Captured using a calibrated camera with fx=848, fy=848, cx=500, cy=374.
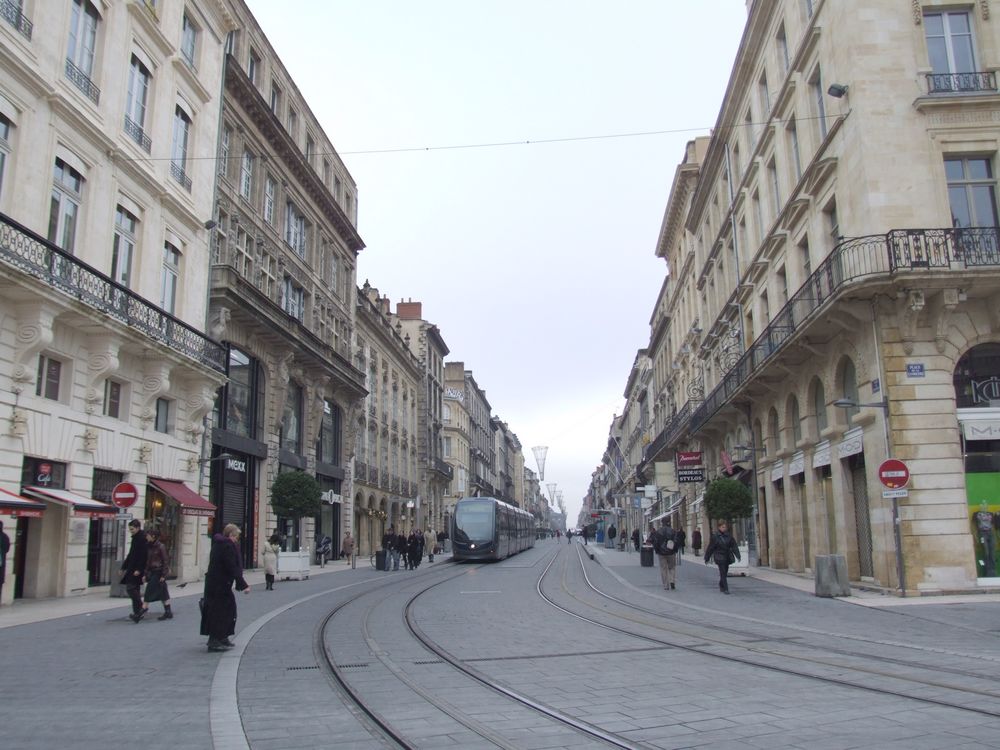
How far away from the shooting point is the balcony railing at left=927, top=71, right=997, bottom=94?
19195mm

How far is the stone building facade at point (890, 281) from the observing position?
1783 cm

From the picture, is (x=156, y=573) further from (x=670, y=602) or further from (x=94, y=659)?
(x=670, y=602)

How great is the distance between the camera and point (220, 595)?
10.8m

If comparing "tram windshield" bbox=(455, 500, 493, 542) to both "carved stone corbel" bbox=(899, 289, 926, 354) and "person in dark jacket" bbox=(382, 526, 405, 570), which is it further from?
"carved stone corbel" bbox=(899, 289, 926, 354)

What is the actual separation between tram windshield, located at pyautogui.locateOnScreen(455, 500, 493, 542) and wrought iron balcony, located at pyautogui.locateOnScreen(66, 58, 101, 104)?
25.6 m

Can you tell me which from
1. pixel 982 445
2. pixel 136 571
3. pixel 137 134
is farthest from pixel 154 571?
pixel 982 445

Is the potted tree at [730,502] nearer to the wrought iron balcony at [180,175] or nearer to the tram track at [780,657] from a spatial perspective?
the tram track at [780,657]

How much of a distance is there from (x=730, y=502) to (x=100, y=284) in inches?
727

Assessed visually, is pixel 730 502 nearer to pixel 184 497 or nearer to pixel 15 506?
pixel 184 497

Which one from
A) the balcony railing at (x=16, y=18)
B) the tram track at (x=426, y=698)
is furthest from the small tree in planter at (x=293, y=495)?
the tram track at (x=426, y=698)

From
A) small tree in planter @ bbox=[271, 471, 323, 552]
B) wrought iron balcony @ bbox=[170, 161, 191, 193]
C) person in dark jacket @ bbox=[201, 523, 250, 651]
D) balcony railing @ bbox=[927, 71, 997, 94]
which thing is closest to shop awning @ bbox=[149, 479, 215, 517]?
small tree in planter @ bbox=[271, 471, 323, 552]

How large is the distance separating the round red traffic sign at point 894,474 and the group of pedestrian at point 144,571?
13485mm

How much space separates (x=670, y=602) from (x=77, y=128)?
1757 cm

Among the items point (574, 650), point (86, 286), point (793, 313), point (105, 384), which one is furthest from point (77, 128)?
point (793, 313)
